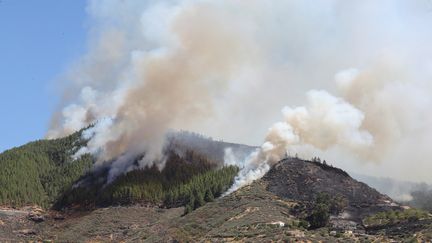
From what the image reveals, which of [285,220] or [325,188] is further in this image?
[325,188]

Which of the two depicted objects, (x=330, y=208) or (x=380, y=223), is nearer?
(x=380, y=223)

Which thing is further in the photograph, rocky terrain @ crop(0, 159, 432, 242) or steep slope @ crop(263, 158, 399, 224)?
steep slope @ crop(263, 158, 399, 224)

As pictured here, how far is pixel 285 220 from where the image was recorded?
513ft

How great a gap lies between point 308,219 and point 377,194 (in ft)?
117

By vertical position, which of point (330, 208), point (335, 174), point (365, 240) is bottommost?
point (365, 240)

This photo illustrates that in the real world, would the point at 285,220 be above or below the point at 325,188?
A: below

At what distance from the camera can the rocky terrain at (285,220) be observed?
142875 millimetres

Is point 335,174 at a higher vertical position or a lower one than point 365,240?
higher

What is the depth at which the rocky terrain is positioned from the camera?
14288 centimetres

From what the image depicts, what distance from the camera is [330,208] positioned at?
546 feet

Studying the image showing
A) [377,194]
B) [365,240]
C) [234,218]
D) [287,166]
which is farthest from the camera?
[287,166]

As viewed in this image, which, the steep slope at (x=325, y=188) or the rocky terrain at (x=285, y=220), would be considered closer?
the rocky terrain at (x=285, y=220)

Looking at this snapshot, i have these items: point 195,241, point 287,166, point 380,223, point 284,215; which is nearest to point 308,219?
point 284,215

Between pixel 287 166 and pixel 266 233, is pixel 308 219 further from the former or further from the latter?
pixel 287 166
